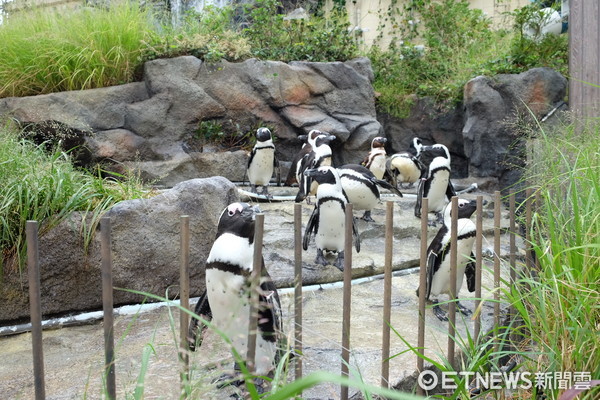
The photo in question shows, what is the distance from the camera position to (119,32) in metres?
6.95

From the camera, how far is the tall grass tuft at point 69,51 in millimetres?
6559

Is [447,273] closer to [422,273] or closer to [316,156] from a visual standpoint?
[422,273]

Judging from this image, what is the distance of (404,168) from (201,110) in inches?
103

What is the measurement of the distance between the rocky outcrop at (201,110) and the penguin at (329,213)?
265cm

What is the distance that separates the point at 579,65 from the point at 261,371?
4586 millimetres

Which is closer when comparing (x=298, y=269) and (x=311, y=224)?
(x=298, y=269)

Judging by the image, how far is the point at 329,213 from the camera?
4105 mm

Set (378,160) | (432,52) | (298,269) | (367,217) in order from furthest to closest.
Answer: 1. (432,52)
2. (378,160)
3. (367,217)
4. (298,269)

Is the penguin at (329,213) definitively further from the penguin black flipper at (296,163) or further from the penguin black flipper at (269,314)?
the penguin black flipper at (296,163)

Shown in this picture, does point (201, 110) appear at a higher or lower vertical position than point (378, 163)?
higher

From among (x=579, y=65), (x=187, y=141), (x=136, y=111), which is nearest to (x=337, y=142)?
(x=187, y=141)

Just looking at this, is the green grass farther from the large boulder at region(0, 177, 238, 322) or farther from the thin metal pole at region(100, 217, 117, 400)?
the thin metal pole at region(100, 217, 117, 400)

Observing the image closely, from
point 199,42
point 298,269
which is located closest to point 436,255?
point 298,269

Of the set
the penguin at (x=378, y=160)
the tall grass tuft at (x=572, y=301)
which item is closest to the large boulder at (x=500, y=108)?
the penguin at (x=378, y=160)
